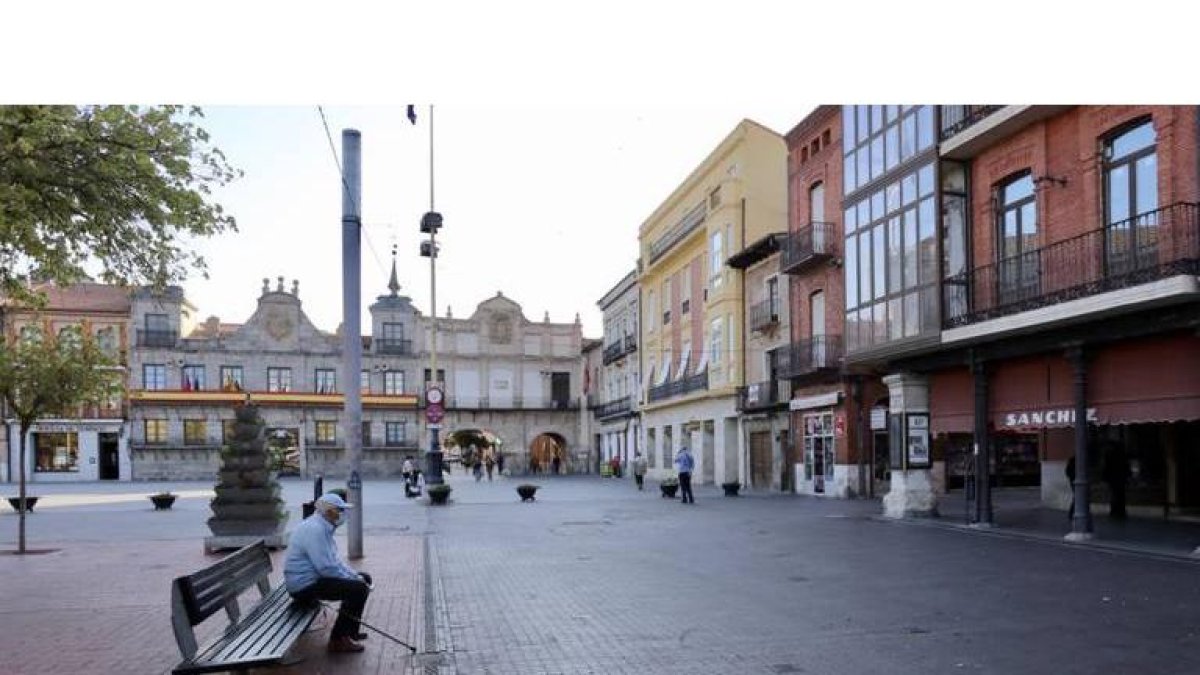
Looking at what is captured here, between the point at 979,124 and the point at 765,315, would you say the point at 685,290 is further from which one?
the point at 979,124

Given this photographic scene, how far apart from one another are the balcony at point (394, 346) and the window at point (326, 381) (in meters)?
3.58

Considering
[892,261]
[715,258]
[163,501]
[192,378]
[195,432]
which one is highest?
[715,258]

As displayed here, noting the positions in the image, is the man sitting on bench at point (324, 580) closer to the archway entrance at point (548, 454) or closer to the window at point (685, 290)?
the window at point (685, 290)

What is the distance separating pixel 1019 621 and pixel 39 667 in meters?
8.68

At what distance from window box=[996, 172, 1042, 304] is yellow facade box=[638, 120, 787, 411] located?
1821cm

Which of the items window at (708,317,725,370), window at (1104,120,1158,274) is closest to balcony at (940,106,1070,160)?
window at (1104,120,1158,274)

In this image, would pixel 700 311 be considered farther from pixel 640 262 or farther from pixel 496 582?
pixel 496 582

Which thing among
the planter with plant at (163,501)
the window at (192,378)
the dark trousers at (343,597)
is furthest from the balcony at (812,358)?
the window at (192,378)

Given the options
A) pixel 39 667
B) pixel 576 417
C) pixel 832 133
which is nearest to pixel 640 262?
pixel 576 417

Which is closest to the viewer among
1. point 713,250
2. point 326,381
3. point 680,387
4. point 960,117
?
point 960,117

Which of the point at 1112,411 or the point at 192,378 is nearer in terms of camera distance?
the point at 1112,411

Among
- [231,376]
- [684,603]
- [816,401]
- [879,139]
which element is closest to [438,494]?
[816,401]

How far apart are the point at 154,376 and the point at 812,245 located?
49871 millimetres

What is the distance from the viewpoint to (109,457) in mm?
61469
